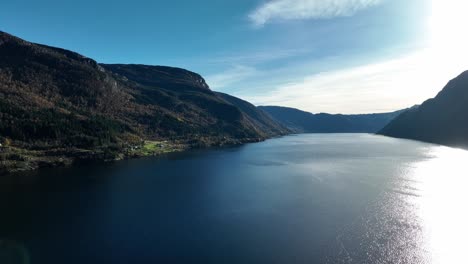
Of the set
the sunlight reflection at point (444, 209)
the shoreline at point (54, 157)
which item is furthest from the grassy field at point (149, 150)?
the sunlight reflection at point (444, 209)

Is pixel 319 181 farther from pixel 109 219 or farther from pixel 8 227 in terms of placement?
pixel 8 227

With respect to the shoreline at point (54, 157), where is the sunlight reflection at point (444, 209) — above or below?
below

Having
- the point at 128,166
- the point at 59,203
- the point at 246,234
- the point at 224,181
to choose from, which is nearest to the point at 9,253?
the point at 59,203

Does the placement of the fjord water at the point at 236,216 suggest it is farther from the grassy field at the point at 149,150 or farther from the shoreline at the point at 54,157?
the grassy field at the point at 149,150

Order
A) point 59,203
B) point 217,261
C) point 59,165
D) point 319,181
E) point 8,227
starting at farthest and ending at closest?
point 59,165
point 319,181
point 59,203
point 8,227
point 217,261

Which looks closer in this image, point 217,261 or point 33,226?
point 217,261

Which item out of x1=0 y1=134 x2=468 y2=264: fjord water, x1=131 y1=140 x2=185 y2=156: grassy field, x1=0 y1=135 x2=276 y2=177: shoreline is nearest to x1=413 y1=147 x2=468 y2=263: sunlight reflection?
x1=0 y1=134 x2=468 y2=264: fjord water

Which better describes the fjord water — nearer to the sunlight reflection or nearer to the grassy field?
the sunlight reflection

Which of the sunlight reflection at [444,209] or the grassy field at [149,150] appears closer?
the sunlight reflection at [444,209]
